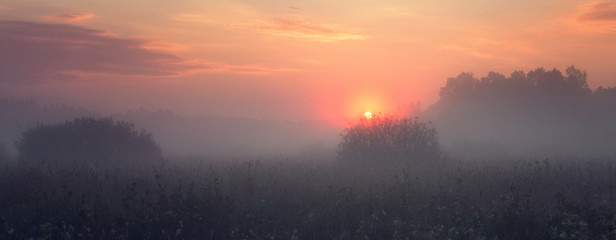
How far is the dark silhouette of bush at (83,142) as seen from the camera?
80.8 feet

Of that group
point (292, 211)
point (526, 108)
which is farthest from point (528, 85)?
point (292, 211)

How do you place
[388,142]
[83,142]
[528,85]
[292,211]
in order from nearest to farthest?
[292,211] → [388,142] → [83,142] → [528,85]

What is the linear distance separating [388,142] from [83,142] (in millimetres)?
15373

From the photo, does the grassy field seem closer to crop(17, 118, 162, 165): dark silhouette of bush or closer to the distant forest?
crop(17, 118, 162, 165): dark silhouette of bush

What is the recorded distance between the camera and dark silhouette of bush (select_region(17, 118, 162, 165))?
80.8 ft

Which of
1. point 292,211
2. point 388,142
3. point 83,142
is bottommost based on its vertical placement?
point 83,142

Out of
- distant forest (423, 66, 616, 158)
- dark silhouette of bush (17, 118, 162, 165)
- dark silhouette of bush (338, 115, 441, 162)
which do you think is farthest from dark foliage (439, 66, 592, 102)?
dark silhouette of bush (17, 118, 162, 165)

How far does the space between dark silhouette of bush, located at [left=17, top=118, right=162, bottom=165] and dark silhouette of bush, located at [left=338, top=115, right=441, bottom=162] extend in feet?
35.6

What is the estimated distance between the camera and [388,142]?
22688 millimetres

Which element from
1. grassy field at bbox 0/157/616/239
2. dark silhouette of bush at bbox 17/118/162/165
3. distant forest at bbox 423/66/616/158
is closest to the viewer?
grassy field at bbox 0/157/616/239

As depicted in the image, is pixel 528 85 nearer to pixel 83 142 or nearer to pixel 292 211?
pixel 83 142

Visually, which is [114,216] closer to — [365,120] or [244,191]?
[244,191]

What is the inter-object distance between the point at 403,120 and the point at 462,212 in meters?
13.0

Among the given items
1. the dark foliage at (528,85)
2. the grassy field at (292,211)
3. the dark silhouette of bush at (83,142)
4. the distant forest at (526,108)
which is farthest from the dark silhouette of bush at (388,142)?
the dark foliage at (528,85)
